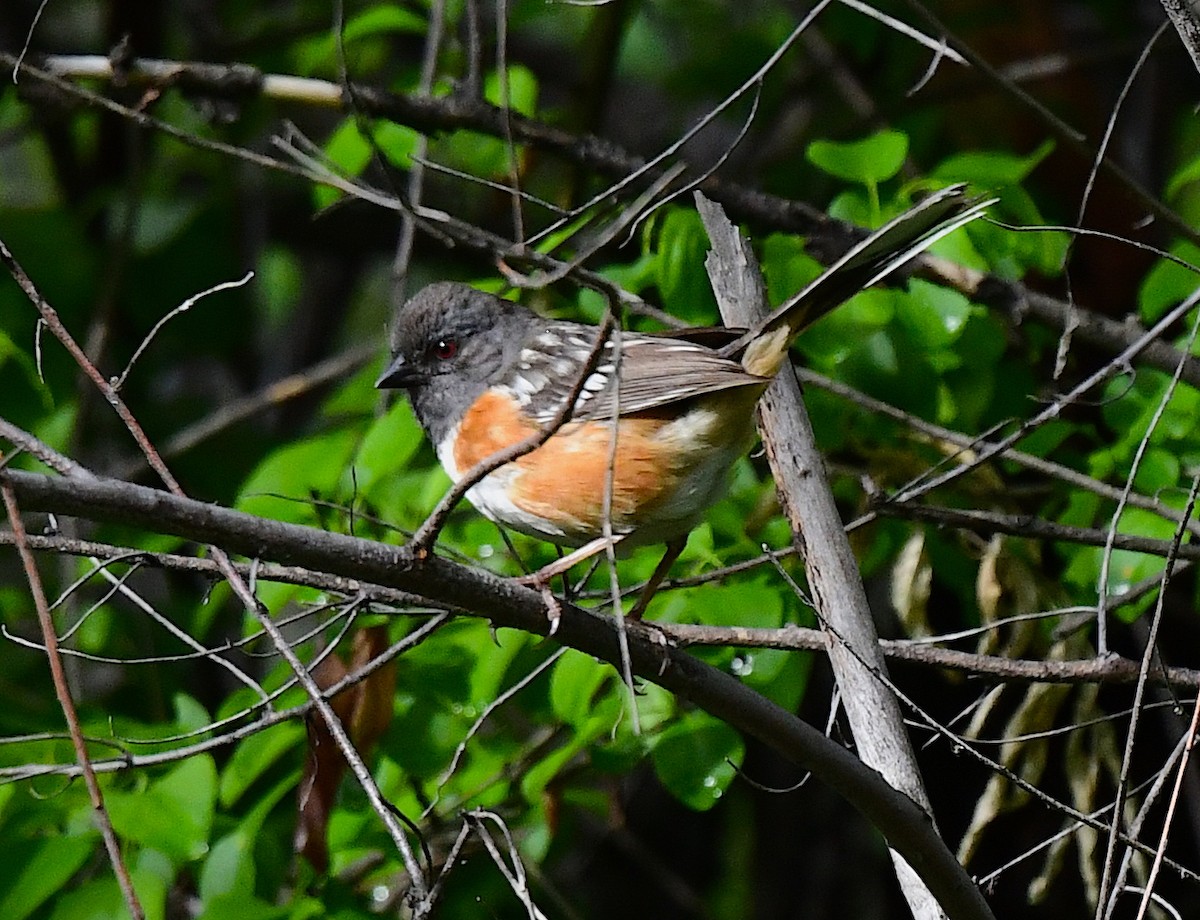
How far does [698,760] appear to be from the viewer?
2303 millimetres

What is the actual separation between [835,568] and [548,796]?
85 cm

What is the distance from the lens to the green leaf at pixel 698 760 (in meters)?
2.27

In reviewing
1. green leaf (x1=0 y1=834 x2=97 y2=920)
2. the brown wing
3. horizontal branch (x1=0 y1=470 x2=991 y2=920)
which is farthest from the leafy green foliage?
horizontal branch (x1=0 y1=470 x2=991 y2=920)

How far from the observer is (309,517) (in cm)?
262

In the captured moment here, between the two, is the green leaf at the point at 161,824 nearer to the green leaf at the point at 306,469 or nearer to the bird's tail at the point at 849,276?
the green leaf at the point at 306,469

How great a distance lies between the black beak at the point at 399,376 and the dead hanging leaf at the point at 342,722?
512 millimetres

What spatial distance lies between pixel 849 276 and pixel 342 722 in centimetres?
119

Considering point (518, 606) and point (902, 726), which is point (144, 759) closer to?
point (518, 606)

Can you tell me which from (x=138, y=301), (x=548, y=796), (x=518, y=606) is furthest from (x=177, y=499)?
(x=138, y=301)

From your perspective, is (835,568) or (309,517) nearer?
(835,568)

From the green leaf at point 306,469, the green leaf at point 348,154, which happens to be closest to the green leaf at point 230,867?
the green leaf at point 306,469

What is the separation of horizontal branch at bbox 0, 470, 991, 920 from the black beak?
0.94 meters

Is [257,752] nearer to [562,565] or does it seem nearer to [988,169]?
[562,565]

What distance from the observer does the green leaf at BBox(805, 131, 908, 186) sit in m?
2.57
